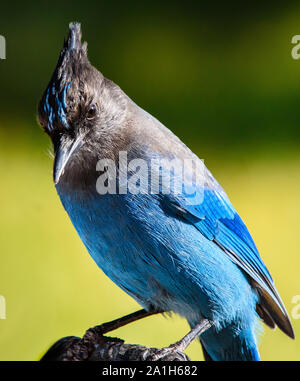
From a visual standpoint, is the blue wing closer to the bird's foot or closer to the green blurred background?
the bird's foot

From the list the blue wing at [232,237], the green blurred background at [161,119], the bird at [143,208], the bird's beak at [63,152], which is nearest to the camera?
the bird's beak at [63,152]

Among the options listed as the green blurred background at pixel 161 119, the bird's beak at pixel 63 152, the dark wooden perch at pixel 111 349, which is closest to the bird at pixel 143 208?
the bird's beak at pixel 63 152

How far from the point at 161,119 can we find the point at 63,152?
2187mm

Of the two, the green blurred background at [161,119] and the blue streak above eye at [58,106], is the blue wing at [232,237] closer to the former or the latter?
the blue streak above eye at [58,106]

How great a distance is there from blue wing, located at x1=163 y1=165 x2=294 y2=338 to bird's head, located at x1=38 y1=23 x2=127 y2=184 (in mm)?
364

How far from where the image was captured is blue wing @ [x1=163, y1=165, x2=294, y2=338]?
2.37m

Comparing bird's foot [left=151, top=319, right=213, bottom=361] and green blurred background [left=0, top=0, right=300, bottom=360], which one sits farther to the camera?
green blurred background [left=0, top=0, right=300, bottom=360]

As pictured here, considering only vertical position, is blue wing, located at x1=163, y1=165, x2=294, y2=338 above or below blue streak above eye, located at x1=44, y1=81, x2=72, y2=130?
below

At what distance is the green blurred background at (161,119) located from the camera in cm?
366

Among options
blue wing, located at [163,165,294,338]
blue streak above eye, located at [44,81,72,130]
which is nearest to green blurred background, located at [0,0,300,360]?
blue wing, located at [163,165,294,338]

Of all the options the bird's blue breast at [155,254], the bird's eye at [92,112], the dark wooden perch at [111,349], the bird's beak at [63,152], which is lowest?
the dark wooden perch at [111,349]
